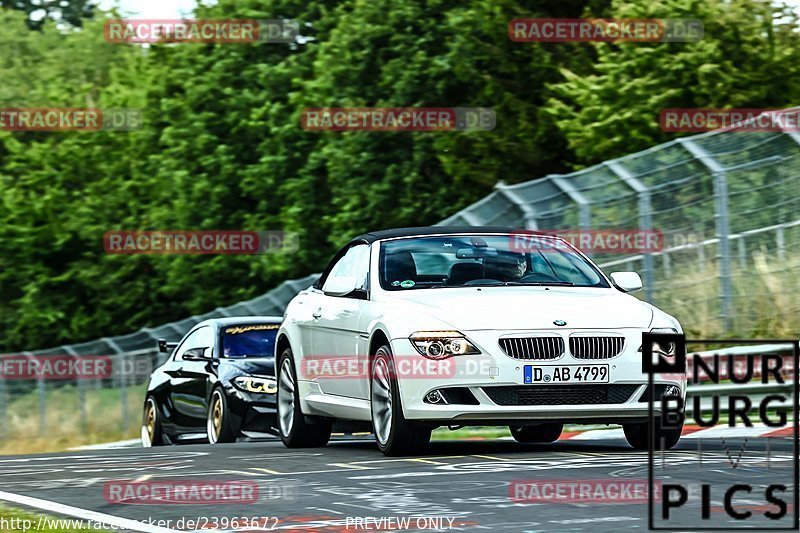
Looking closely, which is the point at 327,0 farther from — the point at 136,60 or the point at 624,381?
the point at 624,381

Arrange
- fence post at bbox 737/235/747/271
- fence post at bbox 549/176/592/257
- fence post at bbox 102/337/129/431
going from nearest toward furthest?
fence post at bbox 737/235/747/271 → fence post at bbox 549/176/592/257 → fence post at bbox 102/337/129/431

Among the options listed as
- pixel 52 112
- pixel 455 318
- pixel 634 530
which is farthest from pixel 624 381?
pixel 52 112

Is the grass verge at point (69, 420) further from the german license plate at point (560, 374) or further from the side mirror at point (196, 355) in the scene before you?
the german license plate at point (560, 374)

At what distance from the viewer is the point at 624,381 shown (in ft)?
37.0

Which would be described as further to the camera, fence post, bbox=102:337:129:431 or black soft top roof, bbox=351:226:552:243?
fence post, bbox=102:337:129:431

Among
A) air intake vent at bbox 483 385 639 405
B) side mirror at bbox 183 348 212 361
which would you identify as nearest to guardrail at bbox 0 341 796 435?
side mirror at bbox 183 348 212 361

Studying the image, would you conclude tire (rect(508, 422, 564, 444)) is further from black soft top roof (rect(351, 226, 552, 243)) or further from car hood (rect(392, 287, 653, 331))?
car hood (rect(392, 287, 653, 331))

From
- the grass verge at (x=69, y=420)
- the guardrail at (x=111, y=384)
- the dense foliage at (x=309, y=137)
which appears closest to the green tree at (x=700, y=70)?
the dense foliage at (x=309, y=137)

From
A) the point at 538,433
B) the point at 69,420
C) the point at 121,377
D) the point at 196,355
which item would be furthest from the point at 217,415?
the point at 69,420

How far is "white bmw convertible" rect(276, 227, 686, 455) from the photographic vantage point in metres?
11.2

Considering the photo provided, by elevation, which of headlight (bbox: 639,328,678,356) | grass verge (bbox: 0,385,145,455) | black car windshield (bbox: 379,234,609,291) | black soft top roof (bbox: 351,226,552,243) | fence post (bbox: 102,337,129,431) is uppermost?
black soft top roof (bbox: 351,226,552,243)

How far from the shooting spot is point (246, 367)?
17984mm

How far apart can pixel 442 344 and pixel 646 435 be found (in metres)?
1.80

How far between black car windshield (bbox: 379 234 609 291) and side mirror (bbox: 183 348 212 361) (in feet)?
20.4
